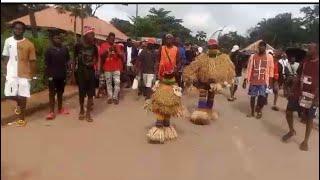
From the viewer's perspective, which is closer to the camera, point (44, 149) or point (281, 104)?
point (281, 104)

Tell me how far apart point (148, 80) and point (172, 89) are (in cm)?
34

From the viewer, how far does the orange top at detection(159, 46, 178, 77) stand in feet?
10.4

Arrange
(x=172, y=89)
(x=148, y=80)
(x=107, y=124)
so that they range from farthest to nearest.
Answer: (x=172, y=89), (x=148, y=80), (x=107, y=124)

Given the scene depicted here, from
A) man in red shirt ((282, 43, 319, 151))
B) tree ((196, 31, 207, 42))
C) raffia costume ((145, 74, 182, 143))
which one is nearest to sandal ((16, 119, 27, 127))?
raffia costume ((145, 74, 182, 143))

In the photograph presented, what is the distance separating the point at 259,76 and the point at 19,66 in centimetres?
148

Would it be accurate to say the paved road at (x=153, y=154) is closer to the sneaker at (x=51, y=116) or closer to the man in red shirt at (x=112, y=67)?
the sneaker at (x=51, y=116)

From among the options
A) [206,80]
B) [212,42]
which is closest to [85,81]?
[212,42]

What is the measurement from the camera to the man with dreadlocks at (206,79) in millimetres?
3510

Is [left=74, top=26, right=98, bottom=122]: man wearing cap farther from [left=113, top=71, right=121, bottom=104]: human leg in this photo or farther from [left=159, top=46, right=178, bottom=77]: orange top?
[left=159, top=46, right=178, bottom=77]: orange top

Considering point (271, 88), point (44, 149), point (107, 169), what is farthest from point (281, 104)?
point (44, 149)

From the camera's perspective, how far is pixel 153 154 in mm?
3451

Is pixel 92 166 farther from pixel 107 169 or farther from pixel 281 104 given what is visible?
pixel 281 104

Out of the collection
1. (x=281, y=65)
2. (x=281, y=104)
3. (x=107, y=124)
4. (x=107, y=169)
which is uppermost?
(x=281, y=65)

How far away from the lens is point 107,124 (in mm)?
3469
